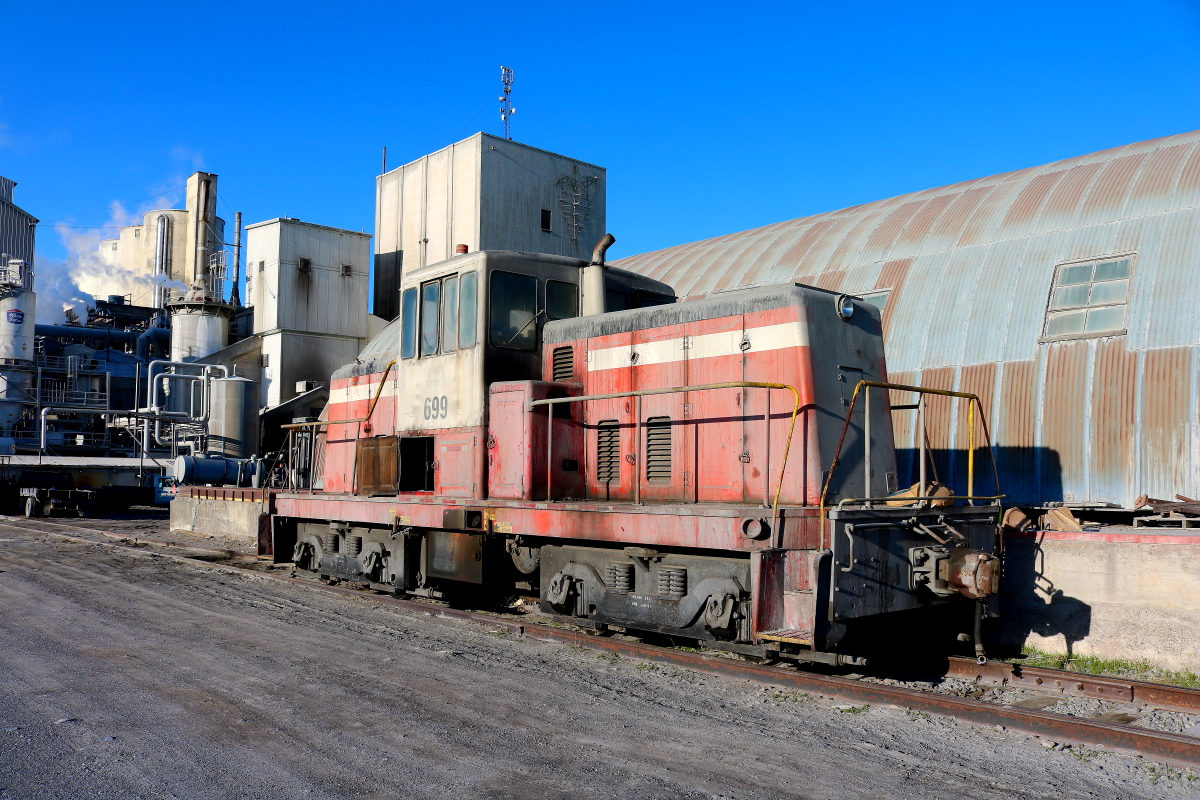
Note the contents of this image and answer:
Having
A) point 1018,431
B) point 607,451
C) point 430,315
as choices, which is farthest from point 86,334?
point 1018,431

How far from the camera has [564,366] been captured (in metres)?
8.98

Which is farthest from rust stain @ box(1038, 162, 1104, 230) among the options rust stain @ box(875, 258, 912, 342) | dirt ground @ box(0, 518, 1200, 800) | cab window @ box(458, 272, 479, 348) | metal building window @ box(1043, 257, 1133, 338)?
dirt ground @ box(0, 518, 1200, 800)

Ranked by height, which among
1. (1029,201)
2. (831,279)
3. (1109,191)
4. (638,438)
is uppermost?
(1029,201)

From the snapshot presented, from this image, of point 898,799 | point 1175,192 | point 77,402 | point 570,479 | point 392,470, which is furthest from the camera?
point 77,402

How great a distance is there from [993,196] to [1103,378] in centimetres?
477

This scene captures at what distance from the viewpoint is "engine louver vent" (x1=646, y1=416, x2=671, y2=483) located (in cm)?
815

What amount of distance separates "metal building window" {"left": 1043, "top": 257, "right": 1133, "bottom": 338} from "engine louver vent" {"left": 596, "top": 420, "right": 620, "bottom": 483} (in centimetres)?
683

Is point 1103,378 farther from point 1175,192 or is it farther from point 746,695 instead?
point 746,695

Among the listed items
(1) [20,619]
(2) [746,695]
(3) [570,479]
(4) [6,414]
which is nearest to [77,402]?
(4) [6,414]

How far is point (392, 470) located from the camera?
32.9 feet

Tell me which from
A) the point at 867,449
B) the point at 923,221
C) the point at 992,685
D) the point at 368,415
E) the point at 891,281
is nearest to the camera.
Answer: the point at 867,449

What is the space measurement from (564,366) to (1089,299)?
7.47 m

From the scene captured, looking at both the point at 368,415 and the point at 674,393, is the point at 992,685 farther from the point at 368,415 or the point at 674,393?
the point at 368,415

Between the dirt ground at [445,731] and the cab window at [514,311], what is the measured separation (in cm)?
291
